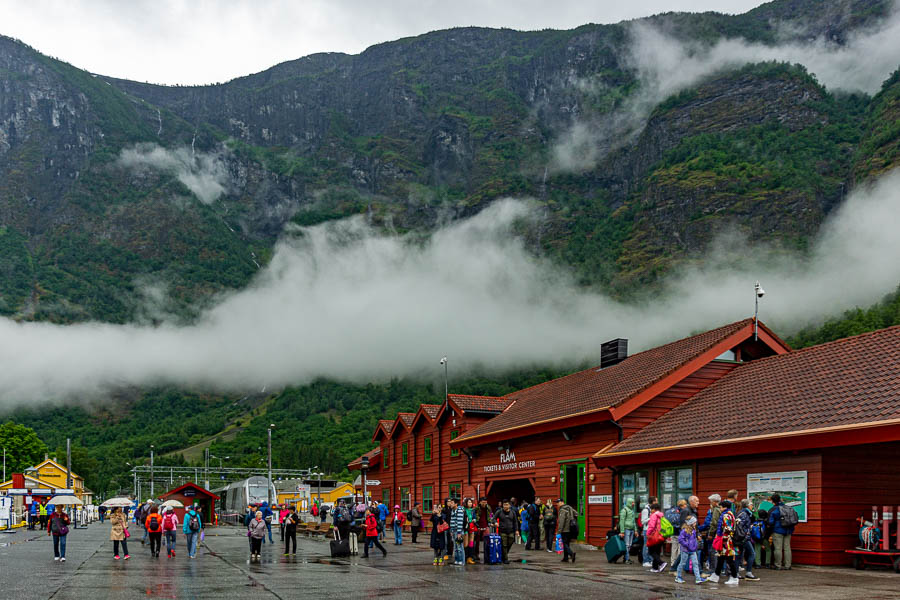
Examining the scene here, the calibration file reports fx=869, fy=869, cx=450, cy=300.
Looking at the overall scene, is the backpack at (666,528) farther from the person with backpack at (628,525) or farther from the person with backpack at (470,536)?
the person with backpack at (470,536)

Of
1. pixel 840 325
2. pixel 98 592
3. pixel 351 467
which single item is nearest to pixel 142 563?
pixel 98 592

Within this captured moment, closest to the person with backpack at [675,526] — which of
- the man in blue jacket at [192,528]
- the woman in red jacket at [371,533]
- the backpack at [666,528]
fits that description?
the backpack at [666,528]

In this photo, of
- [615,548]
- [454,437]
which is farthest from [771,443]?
[454,437]

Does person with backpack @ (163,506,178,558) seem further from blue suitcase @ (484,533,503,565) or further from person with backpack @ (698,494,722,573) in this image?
person with backpack @ (698,494,722,573)

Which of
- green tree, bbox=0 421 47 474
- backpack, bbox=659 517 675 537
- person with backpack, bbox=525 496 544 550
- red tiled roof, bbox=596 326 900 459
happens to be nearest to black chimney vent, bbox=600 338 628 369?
red tiled roof, bbox=596 326 900 459

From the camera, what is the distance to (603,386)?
104 feet

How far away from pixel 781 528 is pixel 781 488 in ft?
4.40

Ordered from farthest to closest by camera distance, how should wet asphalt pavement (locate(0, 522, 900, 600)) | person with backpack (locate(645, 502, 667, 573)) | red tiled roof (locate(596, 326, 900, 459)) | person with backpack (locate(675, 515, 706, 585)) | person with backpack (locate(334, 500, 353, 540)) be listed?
person with backpack (locate(334, 500, 353, 540))
red tiled roof (locate(596, 326, 900, 459))
person with backpack (locate(645, 502, 667, 573))
person with backpack (locate(675, 515, 706, 585))
wet asphalt pavement (locate(0, 522, 900, 600))

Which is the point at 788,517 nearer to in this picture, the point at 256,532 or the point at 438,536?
the point at 438,536

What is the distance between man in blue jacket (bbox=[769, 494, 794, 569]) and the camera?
1936 centimetres

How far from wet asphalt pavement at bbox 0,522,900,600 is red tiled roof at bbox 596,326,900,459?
330 cm

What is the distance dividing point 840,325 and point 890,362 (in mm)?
108443

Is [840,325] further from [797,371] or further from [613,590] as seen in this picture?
[613,590]

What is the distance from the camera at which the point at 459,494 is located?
40.8 m
